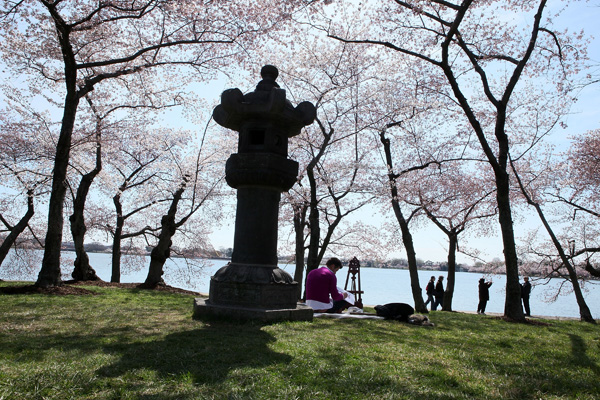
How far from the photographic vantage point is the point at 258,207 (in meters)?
7.65

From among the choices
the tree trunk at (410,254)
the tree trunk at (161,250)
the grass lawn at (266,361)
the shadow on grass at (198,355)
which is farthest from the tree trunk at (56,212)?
the tree trunk at (410,254)

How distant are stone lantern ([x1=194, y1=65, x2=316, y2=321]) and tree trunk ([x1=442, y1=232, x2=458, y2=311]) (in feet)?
48.7

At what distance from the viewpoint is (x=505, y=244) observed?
11.5 m

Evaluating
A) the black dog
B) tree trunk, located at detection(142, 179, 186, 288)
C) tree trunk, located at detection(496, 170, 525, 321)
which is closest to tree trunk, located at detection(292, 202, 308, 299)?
tree trunk, located at detection(142, 179, 186, 288)

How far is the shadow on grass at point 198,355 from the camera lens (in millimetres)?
3936

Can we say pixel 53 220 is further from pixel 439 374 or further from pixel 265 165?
pixel 439 374

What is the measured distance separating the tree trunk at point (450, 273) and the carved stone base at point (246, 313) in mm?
14954

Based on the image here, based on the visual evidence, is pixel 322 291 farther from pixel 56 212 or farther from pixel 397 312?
pixel 56 212

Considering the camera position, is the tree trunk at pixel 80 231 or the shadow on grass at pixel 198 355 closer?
the shadow on grass at pixel 198 355

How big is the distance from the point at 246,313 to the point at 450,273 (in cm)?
1618

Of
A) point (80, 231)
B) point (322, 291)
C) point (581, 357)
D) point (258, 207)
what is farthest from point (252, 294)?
point (80, 231)

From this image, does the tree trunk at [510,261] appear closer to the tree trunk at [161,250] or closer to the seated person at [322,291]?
the seated person at [322,291]

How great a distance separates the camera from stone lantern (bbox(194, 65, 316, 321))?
721cm

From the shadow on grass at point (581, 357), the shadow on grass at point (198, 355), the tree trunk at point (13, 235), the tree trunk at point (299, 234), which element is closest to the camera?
the shadow on grass at point (198, 355)
